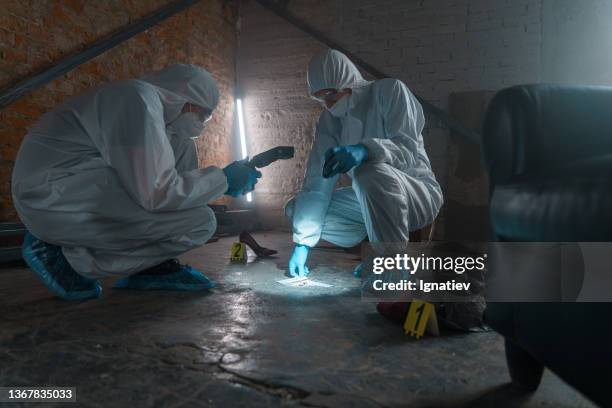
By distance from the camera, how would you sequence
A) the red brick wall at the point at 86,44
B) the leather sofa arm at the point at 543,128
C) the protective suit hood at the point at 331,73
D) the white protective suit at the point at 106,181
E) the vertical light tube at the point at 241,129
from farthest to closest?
the vertical light tube at the point at 241,129 < the red brick wall at the point at 86,44 < the protective suit hood at the point at 331,73 < the white protective suit at the point at 106,181 < the leather sofa arm at the point at 543,128

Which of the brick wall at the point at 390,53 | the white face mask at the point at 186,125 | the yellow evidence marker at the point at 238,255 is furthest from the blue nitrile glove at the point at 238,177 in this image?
the brick wall at the point at 390,53

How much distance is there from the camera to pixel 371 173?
1750mm

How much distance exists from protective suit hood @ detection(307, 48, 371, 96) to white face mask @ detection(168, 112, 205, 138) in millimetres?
642

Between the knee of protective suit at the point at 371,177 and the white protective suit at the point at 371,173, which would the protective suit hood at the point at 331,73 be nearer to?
the white protective suit at the point at 371,173

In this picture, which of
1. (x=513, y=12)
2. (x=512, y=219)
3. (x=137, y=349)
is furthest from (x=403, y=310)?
(x=513, y=12)

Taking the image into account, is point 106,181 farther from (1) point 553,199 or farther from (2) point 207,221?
(1) point 553,199

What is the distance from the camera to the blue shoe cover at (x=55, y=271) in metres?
1.55

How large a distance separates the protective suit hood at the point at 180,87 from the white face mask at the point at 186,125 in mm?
51

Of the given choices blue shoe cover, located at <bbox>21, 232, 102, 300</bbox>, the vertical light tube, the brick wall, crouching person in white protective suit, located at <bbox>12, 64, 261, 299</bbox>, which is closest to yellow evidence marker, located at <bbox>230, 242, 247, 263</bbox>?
crouching person in white protective suit, located at <bbox>12, 64, 261, 299</bbox>

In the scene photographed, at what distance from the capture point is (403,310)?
130 cm

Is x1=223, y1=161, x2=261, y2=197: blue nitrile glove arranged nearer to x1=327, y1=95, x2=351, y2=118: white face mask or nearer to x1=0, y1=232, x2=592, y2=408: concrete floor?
x1=0, y1=232, x2=592, y2=408: concrete floor

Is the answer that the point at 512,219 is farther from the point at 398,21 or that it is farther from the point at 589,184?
the point at 398,21

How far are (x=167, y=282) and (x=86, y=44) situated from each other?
222 centimetres

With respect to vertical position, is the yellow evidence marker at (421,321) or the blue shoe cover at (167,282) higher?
the yellow evidence marker at (421,321)
